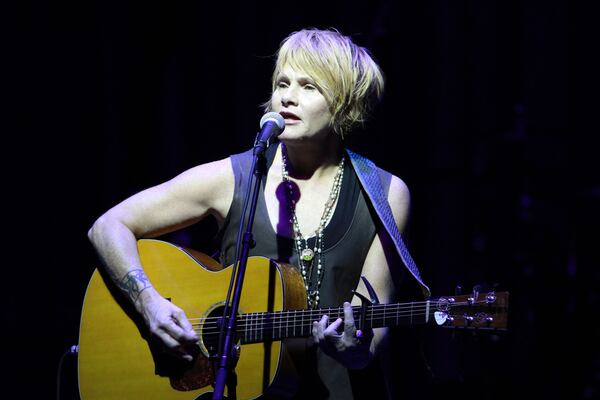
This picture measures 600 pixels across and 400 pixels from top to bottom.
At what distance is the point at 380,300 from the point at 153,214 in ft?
3.14

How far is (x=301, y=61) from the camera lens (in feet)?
9.27

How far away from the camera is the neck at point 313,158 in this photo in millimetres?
2953

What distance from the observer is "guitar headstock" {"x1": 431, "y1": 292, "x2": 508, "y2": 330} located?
2471 millimetres

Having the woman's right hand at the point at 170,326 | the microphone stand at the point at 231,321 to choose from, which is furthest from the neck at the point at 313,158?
the woman's right hand at the point at 170,326

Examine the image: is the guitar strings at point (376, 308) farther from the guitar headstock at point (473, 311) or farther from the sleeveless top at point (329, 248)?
the sleeveless top at point (329, 248)

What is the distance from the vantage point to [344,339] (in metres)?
2.49

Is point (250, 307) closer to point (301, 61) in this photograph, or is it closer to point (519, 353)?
point (301, 61)

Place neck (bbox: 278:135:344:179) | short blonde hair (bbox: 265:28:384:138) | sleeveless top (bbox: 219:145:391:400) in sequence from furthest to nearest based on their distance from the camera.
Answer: neck (bbox: 278:135:344:179) → short blonde hair (bbox: 265:28:384:138) → sleeveless top (bbox: 219:145:391:400)

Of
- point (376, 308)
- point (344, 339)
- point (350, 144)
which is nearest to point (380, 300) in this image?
point (376, 308)

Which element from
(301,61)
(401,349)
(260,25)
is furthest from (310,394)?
(260,25)

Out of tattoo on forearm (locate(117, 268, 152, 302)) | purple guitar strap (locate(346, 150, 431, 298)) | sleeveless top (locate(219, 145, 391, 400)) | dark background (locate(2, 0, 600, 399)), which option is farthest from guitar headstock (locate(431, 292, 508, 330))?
dark background (locate(2, 0, 600, 399))

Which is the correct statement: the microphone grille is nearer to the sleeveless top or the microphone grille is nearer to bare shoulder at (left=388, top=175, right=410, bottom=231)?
the sleeveless top

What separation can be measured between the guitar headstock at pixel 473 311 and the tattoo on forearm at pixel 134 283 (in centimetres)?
108

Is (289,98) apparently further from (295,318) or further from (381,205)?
(295,318)
